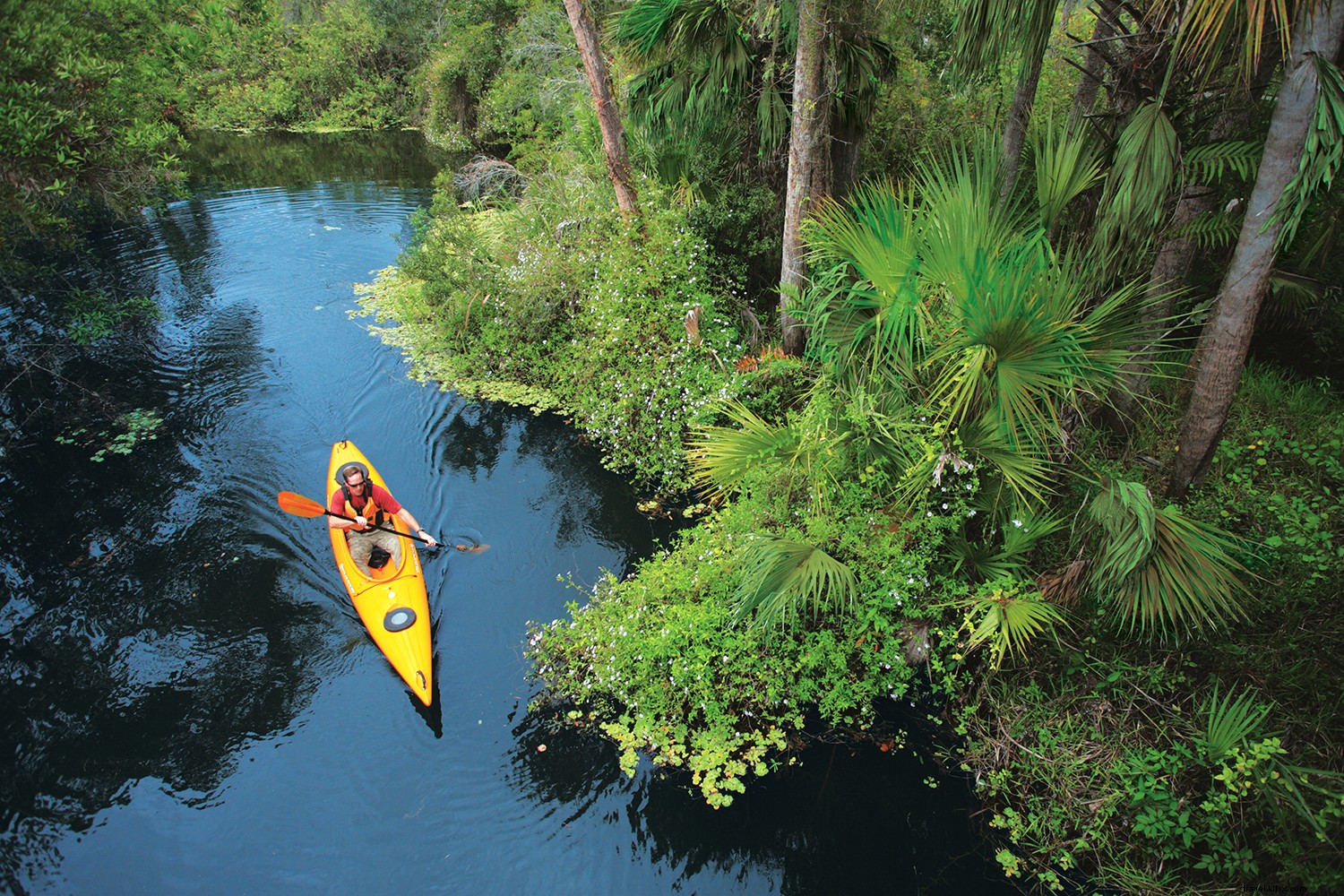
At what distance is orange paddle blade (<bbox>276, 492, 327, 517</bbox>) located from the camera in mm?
6879

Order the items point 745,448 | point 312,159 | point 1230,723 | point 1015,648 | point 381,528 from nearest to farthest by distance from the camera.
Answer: point 1230,723, point 1015,648, point 745,448, point 381,528, point 312,159

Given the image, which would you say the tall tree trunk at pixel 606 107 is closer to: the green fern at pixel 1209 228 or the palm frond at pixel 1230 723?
the green fern at pixel 1209 228

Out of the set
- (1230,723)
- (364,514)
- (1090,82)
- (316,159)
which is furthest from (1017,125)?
(316,159)

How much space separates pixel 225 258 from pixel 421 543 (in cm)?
1138

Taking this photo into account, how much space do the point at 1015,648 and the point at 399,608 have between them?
5222 mm

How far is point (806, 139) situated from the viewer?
6.73 metres

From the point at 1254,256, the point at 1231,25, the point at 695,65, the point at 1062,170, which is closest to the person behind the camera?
the point at 1231,25

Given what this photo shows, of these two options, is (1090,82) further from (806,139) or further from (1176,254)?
(806,139)

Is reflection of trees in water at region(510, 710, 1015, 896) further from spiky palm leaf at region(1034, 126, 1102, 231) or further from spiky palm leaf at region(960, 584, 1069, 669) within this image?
spiky palm leaf at region(1034, 126, 1102, 231)

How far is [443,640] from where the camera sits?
6.57 meters

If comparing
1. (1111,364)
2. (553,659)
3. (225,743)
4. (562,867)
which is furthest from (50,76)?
(1111,364)

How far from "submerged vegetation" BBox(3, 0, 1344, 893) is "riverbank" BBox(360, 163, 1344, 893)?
3 centimetres

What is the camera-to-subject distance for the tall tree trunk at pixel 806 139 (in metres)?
6.23

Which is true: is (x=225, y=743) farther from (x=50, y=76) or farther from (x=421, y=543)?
(x=50, y=76)
